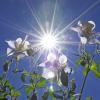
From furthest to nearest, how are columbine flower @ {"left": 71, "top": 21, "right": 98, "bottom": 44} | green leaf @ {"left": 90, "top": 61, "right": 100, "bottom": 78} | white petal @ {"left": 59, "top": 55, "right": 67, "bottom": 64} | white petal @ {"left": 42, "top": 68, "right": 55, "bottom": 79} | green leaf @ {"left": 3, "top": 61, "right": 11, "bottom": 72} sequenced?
green leaf @ {"left": 3, "top": 61, "right": 11, "bottom": 72} < columbine flower @ {"left": 71, "top": 21, "right": 98, "bottom": 44} < green leaf @ {"left": 90, "top": 61, "right": 100, "bottom": 78} < white petal @ {"left": 59, "top": 55, "right": 67, "bottom": 64} < white petal @ {"left": 42, "top": 68, "right": 55, "bottom": 79}

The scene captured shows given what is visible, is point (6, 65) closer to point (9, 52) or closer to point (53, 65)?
point (9, 52)

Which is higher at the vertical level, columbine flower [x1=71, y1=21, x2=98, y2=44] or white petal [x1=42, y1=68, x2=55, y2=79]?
columbine flower [x1=71, y1=21, x2=98, y2=44]

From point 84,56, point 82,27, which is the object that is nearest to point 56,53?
point 84,56

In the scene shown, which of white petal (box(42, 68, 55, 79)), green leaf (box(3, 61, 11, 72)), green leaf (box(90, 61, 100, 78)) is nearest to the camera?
white petal (box(42, 68, 55, 79))

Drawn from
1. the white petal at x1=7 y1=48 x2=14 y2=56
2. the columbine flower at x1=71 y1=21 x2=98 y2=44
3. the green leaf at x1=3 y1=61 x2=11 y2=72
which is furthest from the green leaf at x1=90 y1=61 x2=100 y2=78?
the green leaf at x1=3 y1=61 x2=11 y2=72

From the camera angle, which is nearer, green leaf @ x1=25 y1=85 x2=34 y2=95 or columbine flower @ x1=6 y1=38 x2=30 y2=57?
green leaf @ x1=25 y1=85 x2=34 y2=95

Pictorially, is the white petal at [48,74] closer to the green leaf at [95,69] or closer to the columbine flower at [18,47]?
the green leaf at [95,69]

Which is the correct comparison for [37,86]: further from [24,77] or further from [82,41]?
[82,41]

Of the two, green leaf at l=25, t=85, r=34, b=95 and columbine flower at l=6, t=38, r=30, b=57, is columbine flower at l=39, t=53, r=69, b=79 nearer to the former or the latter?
green leaf at l=25, t=85, r=34, b=95
